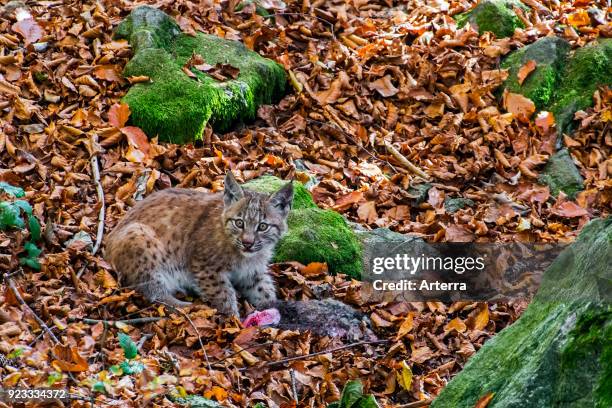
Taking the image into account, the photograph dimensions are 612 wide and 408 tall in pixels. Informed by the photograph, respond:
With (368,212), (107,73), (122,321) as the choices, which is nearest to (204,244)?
(122,321)

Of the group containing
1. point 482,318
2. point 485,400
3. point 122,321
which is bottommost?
point 122,321

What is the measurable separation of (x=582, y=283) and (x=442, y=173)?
593 centimetres

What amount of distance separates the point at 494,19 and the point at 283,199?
5010mm

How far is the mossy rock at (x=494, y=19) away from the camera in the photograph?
1163 centimetres

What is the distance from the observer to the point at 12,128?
9.06 metres

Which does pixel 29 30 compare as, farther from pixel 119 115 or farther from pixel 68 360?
pixel 68 360

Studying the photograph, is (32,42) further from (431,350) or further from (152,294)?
(431,350)

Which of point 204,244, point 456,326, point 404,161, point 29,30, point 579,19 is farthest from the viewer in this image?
point 579,19

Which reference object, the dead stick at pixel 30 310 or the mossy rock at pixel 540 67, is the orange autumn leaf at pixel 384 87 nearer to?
the mossy rock at pixel 540 67

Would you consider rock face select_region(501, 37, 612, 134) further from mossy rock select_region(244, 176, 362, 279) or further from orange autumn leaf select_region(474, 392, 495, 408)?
orange autumn leaf select_region(474, 392, 495, 408)

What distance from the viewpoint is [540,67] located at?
35.9 ft

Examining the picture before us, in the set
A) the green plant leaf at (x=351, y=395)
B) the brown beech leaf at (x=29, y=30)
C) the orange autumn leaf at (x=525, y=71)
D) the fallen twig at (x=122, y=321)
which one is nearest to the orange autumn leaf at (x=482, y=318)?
the fallen twig at (x=122, y=321)

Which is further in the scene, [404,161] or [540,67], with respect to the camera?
[540,67]

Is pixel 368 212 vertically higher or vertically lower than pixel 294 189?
lower
